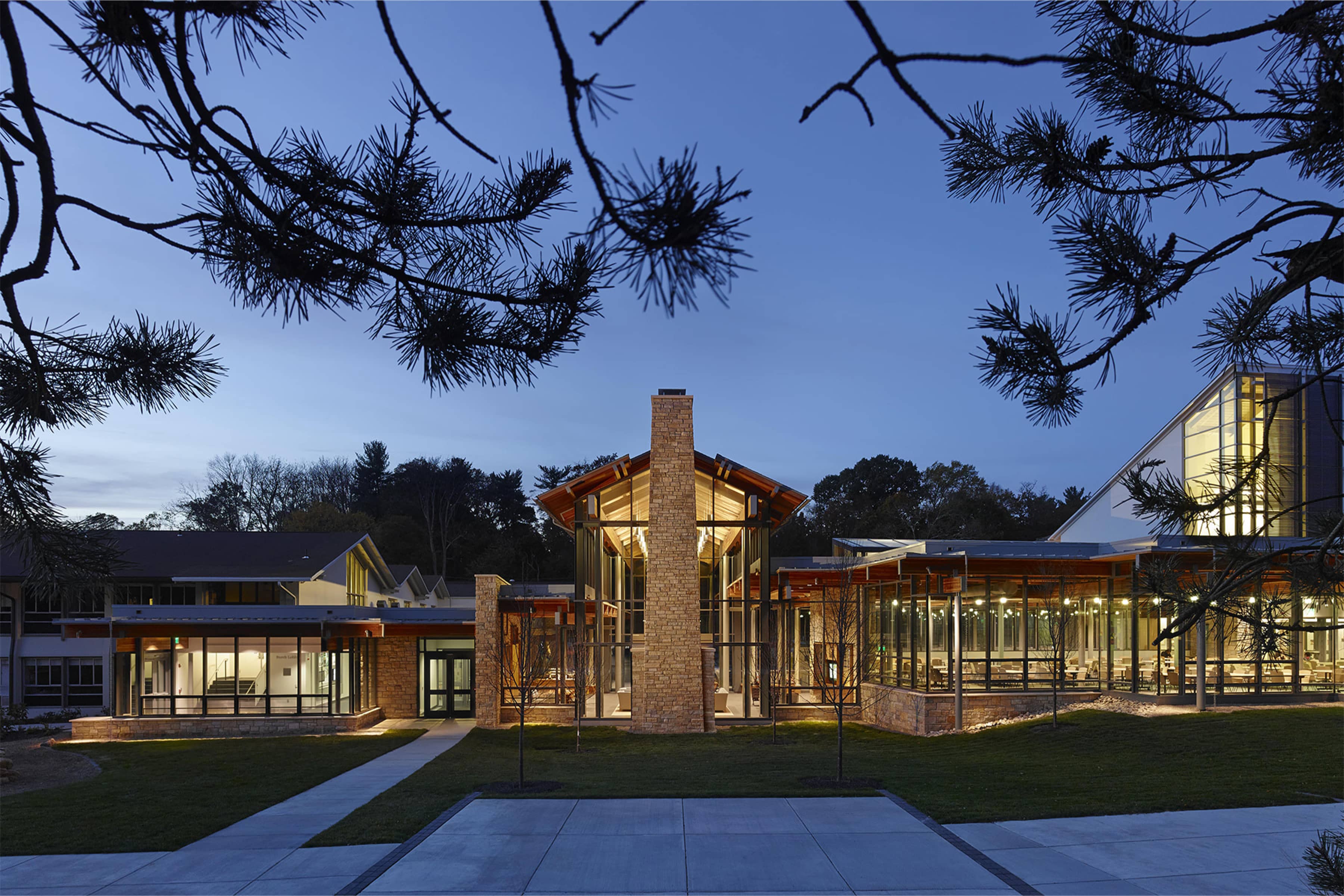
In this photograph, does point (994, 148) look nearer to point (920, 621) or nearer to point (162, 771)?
point (162, 771)

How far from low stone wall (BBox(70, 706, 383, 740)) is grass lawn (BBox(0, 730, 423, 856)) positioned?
471 mm

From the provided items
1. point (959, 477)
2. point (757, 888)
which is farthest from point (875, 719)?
point (959, 477)

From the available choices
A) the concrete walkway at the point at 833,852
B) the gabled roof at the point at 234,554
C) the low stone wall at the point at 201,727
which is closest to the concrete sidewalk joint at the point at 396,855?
the concrete walkway at the point at 833,852

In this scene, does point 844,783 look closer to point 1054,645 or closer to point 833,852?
point 833,852

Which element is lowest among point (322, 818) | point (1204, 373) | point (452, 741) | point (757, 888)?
point (452, 741)

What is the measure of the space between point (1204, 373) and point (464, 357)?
2419mm

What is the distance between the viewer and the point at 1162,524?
3.87 meters

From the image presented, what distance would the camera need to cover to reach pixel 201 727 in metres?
23.1

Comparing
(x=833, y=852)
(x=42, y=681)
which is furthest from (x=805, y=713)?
(x=42, y=681)

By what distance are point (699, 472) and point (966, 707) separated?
776 cm

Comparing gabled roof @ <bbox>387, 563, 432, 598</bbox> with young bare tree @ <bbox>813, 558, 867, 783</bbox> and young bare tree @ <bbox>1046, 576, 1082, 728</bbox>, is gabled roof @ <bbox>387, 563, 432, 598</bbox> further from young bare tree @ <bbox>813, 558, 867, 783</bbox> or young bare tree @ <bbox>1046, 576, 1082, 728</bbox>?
young bare tree @ <bbox>1046, 576, 1082, 728</bbox>

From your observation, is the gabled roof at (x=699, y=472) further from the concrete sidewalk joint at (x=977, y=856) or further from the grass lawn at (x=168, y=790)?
the concrete sidewalk joint at (x=977, y=856)

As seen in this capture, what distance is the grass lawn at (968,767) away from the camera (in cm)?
1127

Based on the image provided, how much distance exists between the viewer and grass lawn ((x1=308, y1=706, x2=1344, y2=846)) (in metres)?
11.3
